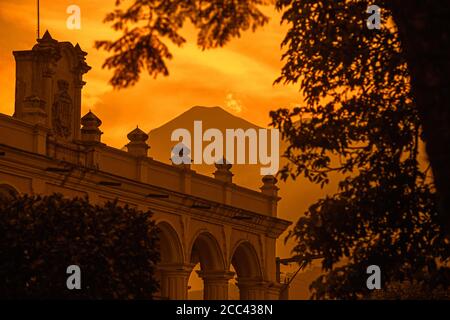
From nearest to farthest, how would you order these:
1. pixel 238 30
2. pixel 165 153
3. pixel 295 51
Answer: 1. pixel 238 30
2. pixel 295 51
3. pixel 165 153

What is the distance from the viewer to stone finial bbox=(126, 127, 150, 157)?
4856 centimetres

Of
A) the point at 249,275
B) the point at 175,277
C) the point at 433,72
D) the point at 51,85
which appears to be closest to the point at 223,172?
the point at 249,275

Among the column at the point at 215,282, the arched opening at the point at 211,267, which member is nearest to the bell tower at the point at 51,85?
the arched opening at the point at 211,267

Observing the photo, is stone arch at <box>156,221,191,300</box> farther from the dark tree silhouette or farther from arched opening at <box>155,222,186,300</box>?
the dark tree silhouette

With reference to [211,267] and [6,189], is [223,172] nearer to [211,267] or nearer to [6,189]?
[211,267]

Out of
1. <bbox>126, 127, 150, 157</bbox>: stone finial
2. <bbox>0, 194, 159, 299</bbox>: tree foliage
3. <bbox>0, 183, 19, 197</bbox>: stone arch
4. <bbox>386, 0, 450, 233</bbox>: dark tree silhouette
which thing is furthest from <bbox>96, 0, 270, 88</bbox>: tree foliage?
<bbox>126, 127, 150, 157</bbox>: stone finial

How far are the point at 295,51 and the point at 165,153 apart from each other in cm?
14392

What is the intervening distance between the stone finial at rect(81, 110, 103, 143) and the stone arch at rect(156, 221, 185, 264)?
211 inches

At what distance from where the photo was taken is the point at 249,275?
185 ft

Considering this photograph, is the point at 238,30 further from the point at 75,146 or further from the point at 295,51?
the point at 75,146

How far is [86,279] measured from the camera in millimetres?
31719

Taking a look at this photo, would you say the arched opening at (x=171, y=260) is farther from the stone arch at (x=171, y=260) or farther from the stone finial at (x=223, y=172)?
the stone finial at (x=223, y=172)

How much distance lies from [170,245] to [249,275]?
8.32 metres

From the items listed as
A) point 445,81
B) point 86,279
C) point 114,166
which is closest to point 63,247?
point 86,279
